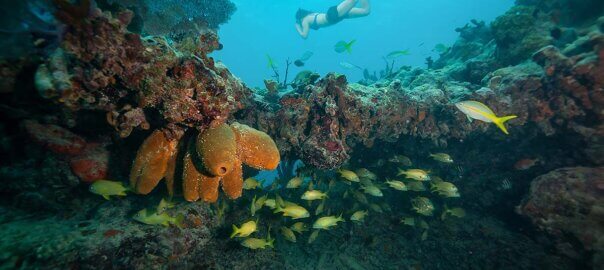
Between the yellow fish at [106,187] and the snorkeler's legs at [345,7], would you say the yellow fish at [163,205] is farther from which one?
the snorkeler's legs at [345,7]

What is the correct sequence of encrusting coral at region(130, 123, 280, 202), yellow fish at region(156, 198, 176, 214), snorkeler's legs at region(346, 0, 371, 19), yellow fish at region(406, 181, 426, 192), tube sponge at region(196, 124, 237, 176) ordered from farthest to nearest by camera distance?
snorkeler's legs at region(346, 0, 371, 19) < yellow fish at region(406, 181, 426, 192) < yellow fish at region(156, 198, 176, 214) < encrusting coral at region(130, 123, 280, 202) < tube sponge at region(196, 124, 237, 176)

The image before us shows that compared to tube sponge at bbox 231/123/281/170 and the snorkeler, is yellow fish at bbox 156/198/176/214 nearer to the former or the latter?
tube sponge at bbox 231/123/281/170

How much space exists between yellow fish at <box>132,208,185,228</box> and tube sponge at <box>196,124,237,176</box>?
64.6 inches

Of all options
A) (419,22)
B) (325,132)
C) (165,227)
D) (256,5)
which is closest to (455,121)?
(325,132)

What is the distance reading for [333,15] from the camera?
19.4 m

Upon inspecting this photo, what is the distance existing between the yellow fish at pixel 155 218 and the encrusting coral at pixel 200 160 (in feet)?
1.68

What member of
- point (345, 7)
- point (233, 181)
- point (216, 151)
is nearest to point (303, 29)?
point (345, 7)

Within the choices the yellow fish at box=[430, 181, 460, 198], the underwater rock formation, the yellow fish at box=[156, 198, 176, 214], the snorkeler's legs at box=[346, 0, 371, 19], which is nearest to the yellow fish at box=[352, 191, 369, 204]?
the yellow fish at box=[430, 181, 460, 198]

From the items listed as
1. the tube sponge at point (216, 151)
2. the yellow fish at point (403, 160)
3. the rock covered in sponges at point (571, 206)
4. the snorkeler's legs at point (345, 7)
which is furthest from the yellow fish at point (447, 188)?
the snorkeler's legs at point (345, 7)

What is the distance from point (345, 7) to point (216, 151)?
60.5ft

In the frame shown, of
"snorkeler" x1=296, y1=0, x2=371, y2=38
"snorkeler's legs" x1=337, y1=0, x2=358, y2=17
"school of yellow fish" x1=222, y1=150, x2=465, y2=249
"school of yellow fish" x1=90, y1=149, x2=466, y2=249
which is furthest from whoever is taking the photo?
"snorkeler" x1=296, y1=0, x2=371, y2=38

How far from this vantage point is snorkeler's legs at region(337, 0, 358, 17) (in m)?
19.1

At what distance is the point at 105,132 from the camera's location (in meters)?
5.08

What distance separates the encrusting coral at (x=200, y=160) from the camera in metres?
3.74
